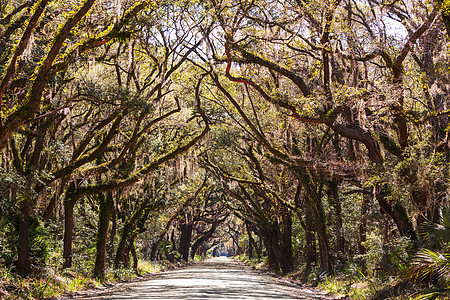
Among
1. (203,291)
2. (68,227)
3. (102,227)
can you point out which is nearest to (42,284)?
(68,227)

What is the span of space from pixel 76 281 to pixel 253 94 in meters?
9.74

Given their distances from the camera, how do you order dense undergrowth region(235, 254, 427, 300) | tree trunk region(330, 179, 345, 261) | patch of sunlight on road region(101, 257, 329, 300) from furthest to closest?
tree trunk region(330, 179, 345, 261) < patch of sunlight on road region(101, 257, 329, 300) < dense undergrowth region(235, 254, 427, 300)

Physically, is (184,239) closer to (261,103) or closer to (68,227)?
(261,103)

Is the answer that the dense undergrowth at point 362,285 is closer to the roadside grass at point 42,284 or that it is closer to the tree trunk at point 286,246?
the tree trunk at point 286,246

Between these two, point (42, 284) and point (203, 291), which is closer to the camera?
point (42, 284)

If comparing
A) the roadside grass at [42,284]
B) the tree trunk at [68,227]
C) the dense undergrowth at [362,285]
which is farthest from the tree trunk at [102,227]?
the dense undergrowth at [362,285]

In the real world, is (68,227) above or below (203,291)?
above

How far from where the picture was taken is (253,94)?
1869cm

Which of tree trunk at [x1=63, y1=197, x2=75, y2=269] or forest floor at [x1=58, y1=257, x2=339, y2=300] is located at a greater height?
tree trunk at [x1=63, y1=197, x2=75, y2=269]

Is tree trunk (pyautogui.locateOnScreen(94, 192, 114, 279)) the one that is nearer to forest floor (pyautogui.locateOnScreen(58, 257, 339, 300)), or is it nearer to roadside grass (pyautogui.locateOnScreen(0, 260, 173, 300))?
forest floor (pyautogui.locateOnScreen(58, 257, 339, 300))

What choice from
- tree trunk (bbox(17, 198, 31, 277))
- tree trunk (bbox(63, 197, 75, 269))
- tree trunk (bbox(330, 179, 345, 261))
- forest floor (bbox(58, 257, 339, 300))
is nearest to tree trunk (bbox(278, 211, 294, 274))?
tree trunk (bbox(330, 179, 345, 261))

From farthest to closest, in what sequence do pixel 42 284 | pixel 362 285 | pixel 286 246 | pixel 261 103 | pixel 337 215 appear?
pixel 286 246, pixel 261 103, pixel 337 215, pixel 362 285, pixel 42 284

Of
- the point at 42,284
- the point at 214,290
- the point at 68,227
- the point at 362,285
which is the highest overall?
the point at 68,227

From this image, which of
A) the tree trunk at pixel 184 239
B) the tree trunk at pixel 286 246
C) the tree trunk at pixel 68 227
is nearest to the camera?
the tree trunk at pixel 68 227
